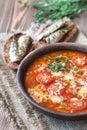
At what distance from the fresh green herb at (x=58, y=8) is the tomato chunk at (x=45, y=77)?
2.99 feet

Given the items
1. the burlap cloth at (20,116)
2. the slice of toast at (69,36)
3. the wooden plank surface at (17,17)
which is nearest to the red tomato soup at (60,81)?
the burlap cloth at (20,116)

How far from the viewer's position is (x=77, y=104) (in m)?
2.37

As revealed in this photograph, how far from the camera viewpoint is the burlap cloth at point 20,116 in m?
2.43

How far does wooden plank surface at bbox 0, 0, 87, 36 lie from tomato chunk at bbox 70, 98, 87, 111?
3.41 ft

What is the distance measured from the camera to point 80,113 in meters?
2.26

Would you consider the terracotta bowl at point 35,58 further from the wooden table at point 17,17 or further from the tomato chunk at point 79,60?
the wooden table at point 17,17

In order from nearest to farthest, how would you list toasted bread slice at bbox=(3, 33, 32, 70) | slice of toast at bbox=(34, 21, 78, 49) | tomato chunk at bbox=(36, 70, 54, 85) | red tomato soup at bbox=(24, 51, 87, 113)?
red tomato soup at bbox=(24, 51, 87, 113), tomato chunk at bbox=(36, 70, 54, 85), toasted bread slice at bbox=(3, 33, 32, 70), slice of toast at bbox=(34, 21, 78, 49)

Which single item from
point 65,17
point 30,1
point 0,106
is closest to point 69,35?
point 65,17

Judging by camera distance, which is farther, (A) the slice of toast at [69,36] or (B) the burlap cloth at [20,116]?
(A) the slice of toast at [69,36]

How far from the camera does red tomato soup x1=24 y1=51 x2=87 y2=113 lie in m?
2.39

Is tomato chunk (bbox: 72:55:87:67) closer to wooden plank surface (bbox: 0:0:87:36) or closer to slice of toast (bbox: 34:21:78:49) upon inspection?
slice of toast (bbox: 34:21:78:49)

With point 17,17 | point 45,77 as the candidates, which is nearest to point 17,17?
point 17,17

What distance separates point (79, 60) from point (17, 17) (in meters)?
1.02

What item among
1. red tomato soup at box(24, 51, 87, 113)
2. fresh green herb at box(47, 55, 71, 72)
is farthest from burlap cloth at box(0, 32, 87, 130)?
fresh green herb at box(47, 55, 71, 72)
